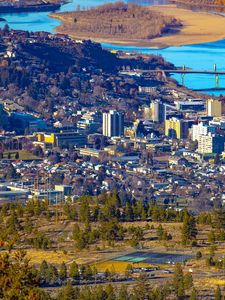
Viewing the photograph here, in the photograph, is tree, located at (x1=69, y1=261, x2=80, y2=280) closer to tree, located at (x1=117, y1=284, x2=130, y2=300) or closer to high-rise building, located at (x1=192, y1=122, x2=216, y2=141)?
tree, located at (x1=117, y1=284, x2=130, y2=300)

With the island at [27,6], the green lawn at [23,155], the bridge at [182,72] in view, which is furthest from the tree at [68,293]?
the island at [27,6]

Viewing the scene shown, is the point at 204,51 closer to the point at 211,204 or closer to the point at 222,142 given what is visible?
the point at 222,142

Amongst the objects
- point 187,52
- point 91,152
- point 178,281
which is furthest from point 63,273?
point 187,52

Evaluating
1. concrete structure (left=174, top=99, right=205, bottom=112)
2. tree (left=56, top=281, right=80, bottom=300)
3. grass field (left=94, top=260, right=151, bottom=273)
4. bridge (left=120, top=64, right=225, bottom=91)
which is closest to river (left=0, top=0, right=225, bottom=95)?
bridge (left=120, top=64, right=225, bottom=91)

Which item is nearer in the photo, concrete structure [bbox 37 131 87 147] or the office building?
concrete structure [bbox 37 131 87 147]

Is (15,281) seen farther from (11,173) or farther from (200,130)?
(200,130)

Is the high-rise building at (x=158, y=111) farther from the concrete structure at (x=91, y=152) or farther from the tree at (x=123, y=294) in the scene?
the tree at (x=123, y=294)
